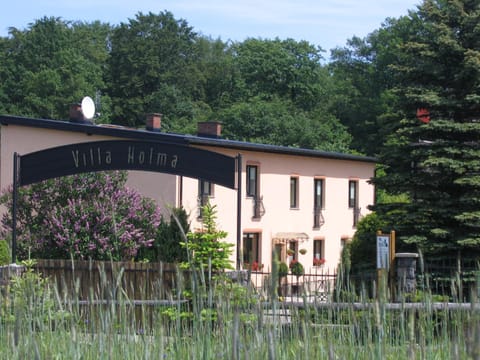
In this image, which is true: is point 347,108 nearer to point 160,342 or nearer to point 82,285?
point 82,285

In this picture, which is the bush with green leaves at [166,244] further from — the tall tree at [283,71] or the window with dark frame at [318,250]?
the tall tree at [283,71]

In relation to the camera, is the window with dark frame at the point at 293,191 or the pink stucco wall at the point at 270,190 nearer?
the pink stucco wall at the point at 270,190

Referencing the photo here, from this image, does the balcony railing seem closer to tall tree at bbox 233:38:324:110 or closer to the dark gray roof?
the dark gray roof

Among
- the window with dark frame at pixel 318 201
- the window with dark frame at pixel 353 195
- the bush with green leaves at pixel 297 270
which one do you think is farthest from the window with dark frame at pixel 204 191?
the window with dark frame at pixel 353 195

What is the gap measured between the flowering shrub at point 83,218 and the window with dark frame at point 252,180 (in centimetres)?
942

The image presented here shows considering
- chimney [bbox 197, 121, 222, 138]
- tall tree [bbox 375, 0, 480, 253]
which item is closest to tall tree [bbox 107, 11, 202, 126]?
chimney [bbox 197, 121, 222, 138]

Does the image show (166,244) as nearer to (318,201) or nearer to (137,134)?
(137,134)

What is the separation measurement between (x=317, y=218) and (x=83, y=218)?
1607 centimetres

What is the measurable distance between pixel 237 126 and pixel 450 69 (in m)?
36.0

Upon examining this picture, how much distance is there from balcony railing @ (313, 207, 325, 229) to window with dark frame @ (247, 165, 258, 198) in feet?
12.8

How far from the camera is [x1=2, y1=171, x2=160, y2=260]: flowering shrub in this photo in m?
20.2

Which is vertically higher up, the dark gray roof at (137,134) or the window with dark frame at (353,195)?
the dark gray roof at (137,134)

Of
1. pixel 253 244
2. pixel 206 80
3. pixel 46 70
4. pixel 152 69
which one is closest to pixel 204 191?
pixel 253 244

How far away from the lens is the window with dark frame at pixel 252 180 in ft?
104
